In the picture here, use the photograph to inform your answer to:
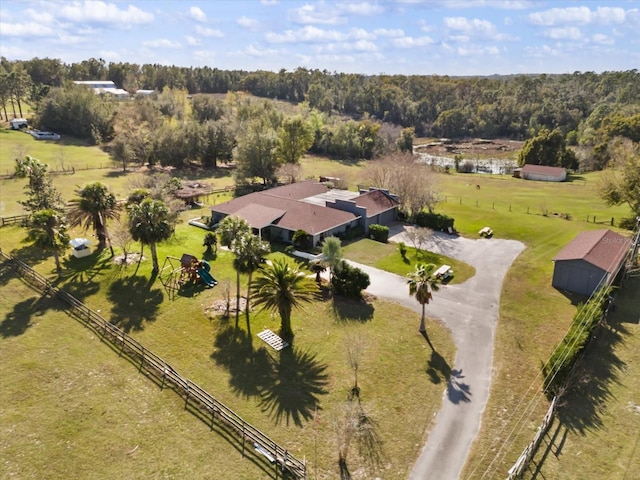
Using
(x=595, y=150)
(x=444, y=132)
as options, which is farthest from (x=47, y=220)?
(x=444, y=132)

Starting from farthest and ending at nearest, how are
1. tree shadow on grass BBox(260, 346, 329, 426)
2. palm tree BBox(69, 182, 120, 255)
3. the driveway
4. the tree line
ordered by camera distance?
the tree line < palm tree BBox(69, 182, 120, 255) < tree shadow on grass BBox(260, 346, 329, 426) < the driveway

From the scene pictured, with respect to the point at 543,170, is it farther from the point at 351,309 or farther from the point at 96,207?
the point at 96,207

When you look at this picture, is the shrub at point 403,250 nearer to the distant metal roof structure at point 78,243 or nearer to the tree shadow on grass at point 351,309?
the tree shadow on grass at point 351,309

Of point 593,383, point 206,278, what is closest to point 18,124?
point 206,278

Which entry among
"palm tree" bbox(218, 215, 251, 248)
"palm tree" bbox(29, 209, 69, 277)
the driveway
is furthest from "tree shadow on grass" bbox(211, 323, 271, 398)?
"palm tree" bbox(29, 209, 69, 277)

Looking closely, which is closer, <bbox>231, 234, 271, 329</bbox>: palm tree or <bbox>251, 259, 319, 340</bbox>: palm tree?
<bbox>251, 259, 319, 340</bbox>: palm tree

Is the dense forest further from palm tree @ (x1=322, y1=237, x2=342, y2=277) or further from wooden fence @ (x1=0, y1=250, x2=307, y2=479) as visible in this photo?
wooden fence @ (x1=0, y1=250, x2=307, y2=479)

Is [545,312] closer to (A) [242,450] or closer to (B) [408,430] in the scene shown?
(B) [408,430]

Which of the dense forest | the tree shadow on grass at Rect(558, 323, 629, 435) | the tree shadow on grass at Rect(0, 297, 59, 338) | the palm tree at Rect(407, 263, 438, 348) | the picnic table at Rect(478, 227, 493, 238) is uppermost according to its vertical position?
the dense forest
